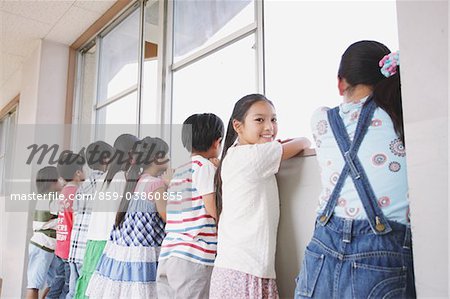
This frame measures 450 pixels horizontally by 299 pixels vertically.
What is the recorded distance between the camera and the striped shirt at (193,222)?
145 centimetres

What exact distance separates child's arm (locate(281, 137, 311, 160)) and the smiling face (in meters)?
0.09

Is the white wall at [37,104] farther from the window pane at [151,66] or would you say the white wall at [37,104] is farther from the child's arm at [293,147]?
the child's arm at [293,147]

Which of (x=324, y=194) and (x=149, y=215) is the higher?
(x=324, y=194)

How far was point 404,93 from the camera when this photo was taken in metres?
0.86

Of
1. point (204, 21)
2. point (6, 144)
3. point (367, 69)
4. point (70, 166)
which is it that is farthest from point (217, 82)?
point (6, 144)

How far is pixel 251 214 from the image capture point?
4.08ft

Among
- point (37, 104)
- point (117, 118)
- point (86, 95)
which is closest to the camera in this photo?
point (117, 118)

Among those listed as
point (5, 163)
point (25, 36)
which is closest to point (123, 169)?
point (25, 36)

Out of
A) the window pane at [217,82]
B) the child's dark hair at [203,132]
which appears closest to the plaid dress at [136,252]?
the child's dark hair at [203,132]

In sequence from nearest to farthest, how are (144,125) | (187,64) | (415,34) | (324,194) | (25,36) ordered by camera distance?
(415,34), (324,194), (187,64), (144,125), (25,36)

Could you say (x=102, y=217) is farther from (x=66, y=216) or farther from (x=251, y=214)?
(x=251, y=214)

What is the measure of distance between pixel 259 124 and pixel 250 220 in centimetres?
32

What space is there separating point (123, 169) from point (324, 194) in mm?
1312

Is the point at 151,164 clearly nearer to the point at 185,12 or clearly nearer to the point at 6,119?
the point at 185,12
